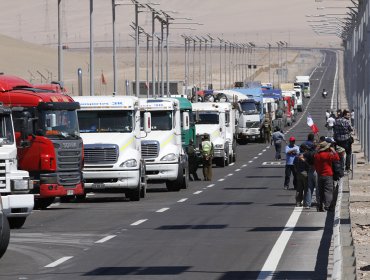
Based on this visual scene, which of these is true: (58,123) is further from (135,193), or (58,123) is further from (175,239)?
(175,239)

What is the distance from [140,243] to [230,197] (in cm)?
1578

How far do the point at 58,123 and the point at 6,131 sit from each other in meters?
7.54

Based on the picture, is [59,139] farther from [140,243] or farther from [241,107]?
[241,107]

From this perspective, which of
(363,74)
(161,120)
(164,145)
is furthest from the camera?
(363,74)

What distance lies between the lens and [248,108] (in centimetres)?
9281

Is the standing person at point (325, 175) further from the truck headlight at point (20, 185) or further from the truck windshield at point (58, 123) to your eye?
the truck headlight at point (20, 185)

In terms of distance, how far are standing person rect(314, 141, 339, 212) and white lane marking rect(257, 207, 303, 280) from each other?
832 mm

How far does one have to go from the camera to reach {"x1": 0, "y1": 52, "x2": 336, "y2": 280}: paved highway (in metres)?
20.1

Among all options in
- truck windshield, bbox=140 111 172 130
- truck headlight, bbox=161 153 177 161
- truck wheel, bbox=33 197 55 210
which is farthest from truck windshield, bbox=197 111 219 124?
truck wheel, bbox=33 197 55 210

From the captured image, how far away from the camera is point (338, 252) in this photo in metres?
19.6

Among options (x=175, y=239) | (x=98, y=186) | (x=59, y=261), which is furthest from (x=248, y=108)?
(x=59, y=261)

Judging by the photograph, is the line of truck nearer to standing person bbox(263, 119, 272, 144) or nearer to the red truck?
the red truck

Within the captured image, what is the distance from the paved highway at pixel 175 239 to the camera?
2008 centimetres

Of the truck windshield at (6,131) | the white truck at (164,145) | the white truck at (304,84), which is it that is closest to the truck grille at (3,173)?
the truck windshield at (6,131)
